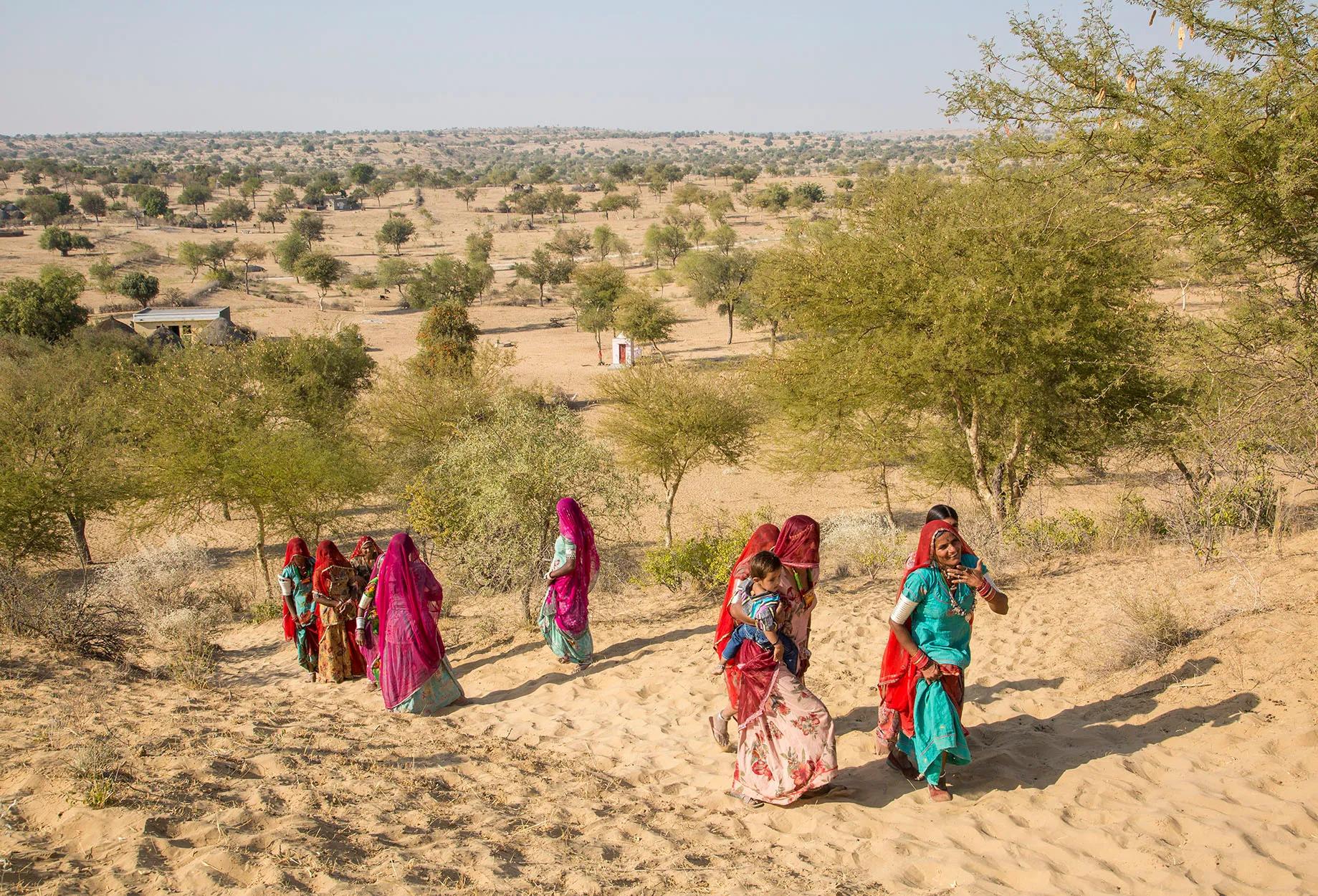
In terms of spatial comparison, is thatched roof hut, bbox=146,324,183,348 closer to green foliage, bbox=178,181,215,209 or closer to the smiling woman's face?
the smiling woman's face

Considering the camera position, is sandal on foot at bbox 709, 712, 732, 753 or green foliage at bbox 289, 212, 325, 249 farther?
green foliage at bbox 289, 212, 325, 249

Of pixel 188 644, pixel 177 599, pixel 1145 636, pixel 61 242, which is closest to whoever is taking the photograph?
pixel 1145 636

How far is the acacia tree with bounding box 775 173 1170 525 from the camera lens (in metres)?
11.4

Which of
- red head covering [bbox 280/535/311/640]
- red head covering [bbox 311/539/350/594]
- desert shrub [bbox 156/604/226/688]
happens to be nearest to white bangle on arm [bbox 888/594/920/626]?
red head covering [bbox 311/539/350/594]

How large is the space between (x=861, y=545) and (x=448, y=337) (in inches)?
903

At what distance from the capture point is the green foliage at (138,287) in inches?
1786

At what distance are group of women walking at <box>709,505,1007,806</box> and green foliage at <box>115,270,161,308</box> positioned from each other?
4903 cm

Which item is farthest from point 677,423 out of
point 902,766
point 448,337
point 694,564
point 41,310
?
point 41,310

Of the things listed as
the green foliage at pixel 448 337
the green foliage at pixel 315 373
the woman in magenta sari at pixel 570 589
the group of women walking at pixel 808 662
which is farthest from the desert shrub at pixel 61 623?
the green foliage at pixel 448 337

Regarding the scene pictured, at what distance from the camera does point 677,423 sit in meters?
17.7

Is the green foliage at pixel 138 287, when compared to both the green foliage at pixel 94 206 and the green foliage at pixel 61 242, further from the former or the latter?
the green foliage at pixel 94 206

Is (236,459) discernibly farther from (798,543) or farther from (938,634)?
(938,634)

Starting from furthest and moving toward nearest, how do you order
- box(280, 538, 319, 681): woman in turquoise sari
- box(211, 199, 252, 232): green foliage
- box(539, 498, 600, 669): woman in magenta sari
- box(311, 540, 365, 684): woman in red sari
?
1. box(211, 199, 252, 232): green foliage
2. box(280, 538, 319, 681): woman in turquoise sari
3. box(311, 540, 365, 684): woman in red sari
4. box(539, 498, 600, 669): woman in magenta sari

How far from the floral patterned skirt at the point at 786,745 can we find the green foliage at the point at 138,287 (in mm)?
49306
